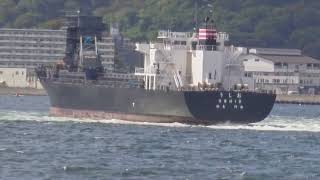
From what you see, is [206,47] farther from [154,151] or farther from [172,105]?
[154,151]

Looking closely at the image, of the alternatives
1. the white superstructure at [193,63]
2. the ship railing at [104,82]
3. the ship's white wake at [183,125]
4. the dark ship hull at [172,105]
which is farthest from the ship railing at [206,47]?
the ship's white wake at [183,125]

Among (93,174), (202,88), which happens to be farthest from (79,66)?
(93,174)

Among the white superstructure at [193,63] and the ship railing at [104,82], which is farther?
the ship railing at [104,82]

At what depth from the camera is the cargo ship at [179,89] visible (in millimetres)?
97562

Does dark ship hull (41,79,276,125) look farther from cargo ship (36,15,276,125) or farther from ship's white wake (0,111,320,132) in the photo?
ship's white wake (0,111,320,132)

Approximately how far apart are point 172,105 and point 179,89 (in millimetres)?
1384

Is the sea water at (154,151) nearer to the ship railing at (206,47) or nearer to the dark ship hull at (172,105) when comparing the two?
the dark ship hull at (172,105)

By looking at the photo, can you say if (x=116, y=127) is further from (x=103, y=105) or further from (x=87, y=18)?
(x=87, y=18)

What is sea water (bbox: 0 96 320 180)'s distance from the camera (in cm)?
6397

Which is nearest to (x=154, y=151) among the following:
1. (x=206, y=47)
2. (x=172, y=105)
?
(x=172, y=105)

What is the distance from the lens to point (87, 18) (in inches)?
4916

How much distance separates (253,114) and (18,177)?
129ft

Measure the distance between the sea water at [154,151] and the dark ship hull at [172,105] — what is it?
1.02 meters

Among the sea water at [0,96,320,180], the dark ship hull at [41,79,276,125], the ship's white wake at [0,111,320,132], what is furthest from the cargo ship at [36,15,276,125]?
the sea water at [0,96,320,180]
